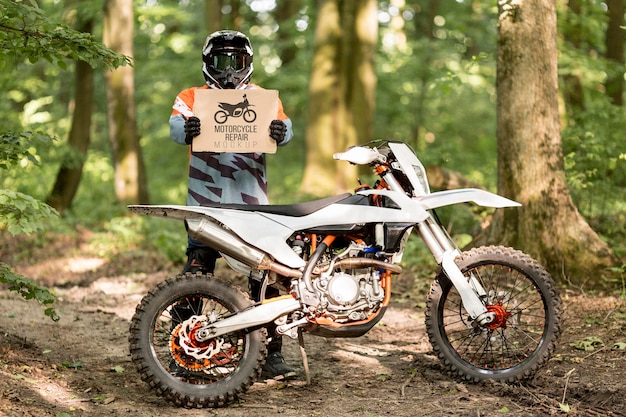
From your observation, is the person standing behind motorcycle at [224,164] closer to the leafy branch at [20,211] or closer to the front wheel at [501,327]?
the leafy branch at [20,211]

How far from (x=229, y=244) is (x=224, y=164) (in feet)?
2.40

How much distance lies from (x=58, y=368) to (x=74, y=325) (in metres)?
1.55

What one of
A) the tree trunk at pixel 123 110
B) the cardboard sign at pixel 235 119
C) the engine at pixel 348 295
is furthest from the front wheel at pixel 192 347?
the tree trunk at pixel 123 110

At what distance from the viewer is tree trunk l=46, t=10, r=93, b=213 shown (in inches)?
520

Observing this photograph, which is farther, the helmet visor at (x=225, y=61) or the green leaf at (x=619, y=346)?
the green leaf at (x=619, y=346)

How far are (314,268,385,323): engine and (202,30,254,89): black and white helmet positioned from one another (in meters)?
1.47

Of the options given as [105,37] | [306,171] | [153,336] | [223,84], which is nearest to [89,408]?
[153,336]

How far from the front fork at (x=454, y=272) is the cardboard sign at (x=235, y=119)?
44.6 inches

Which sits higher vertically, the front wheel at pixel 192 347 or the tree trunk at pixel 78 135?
the tree trunk at pixel 78 135

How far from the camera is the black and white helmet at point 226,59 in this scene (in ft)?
16.0

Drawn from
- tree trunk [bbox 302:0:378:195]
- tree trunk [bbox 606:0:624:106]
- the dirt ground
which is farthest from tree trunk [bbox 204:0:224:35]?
the dirt ground

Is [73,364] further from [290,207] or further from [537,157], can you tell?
[537,157]

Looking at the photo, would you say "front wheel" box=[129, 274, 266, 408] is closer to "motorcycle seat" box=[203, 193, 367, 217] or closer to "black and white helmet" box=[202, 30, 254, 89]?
"motorcycle seat" box=[203, 193, 367, 217]

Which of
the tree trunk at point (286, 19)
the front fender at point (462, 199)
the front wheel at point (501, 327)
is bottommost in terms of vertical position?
the front wheel at point (501, 327)
